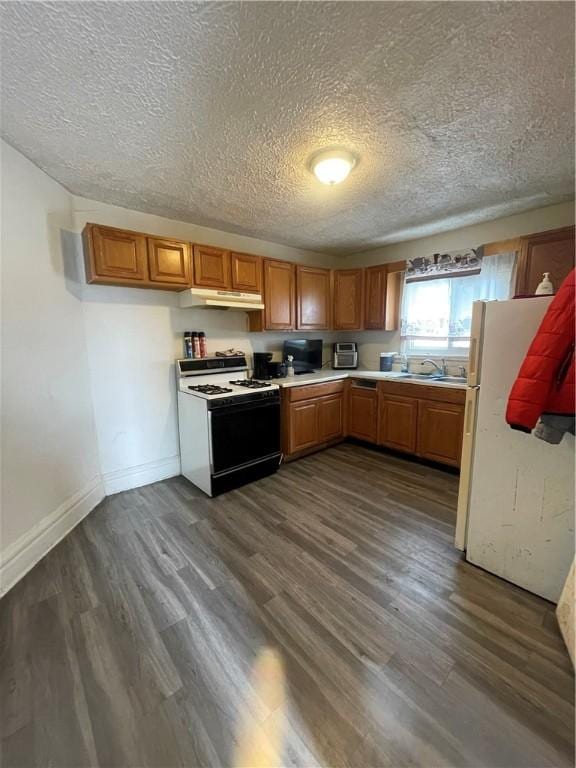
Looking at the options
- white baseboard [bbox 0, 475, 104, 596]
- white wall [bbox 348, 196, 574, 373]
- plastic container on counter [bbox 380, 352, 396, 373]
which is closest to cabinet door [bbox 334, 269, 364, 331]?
white wall [bbox 348, 196, 574, 373]

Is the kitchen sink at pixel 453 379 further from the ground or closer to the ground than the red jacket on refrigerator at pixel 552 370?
closer to the ground

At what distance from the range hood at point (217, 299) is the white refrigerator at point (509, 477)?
200cm

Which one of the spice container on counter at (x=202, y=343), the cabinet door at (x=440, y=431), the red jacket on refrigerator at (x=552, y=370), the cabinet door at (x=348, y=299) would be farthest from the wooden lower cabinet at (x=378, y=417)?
the red jacket on refrigerator at (x=552, y=370)

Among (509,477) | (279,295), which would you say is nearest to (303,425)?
(279,295)

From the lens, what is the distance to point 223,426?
8.73 feet

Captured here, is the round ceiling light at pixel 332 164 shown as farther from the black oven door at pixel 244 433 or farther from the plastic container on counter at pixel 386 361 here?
the plastic container on counter at pixel 386 361

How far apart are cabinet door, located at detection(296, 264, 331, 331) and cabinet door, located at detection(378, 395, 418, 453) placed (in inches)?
49.3

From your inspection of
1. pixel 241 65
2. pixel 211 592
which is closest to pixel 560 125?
pixel 241 65

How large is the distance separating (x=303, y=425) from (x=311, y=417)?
146mm

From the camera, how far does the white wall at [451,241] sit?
267 centimetres

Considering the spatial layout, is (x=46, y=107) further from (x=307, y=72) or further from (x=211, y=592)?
(x=211, y=592)

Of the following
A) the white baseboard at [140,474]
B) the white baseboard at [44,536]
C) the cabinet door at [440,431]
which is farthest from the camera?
the cabinet door at [440,431]

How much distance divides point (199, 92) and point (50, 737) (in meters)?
2.67

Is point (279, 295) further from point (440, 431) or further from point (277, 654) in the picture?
point (277, 654)
